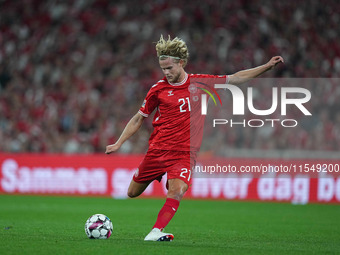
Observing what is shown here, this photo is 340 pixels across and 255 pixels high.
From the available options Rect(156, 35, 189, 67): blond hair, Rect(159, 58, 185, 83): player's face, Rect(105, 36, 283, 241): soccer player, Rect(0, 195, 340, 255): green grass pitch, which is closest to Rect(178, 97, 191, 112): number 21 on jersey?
Rect(105, 36, 283, 241): soccer player

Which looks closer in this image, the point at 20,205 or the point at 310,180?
the point at 20,205

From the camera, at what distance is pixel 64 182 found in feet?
55.9

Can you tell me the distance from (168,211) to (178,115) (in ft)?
3.91

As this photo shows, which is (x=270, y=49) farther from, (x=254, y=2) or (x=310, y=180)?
(x=310, y=180)

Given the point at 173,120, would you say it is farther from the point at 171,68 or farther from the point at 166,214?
the point at 166,214

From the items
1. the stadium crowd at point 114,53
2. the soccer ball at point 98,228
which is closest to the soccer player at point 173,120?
the soccer ball at point 98,228

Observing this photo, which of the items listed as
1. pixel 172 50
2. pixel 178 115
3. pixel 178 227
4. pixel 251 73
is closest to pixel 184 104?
pixel 178 115

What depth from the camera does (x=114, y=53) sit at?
2089cm

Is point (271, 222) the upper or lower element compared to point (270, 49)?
lower

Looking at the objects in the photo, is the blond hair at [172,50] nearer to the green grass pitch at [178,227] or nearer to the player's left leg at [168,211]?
the player's left leg at [168,211]

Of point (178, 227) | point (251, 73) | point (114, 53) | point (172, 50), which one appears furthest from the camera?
point (114, 53)

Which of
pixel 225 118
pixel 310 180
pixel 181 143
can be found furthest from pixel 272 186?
pixel 181 143

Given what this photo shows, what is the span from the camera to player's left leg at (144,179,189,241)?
707 centimetres

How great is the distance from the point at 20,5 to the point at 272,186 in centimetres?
1246
